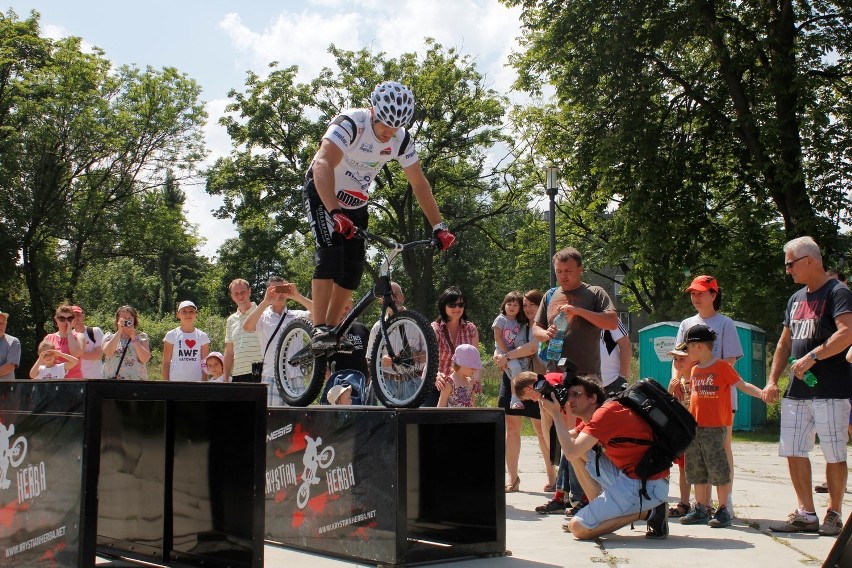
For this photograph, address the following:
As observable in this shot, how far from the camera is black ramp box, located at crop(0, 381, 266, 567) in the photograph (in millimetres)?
4086

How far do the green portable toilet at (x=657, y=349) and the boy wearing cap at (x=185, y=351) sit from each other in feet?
34.4

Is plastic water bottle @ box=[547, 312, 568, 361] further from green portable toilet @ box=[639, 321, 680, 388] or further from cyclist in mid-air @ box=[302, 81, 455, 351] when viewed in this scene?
green portable toilet @ box=[639, 321, 680, 388]

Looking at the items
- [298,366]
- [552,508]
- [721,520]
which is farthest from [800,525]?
[298,366]

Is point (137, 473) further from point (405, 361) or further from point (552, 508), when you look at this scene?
point (552, 508)

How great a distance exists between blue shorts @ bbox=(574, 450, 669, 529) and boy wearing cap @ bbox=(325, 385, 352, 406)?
2.07 metres

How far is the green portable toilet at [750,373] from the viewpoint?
16.8 m

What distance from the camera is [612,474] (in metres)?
6.11

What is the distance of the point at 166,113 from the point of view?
37.3 metres

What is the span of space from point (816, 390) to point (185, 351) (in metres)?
6.03

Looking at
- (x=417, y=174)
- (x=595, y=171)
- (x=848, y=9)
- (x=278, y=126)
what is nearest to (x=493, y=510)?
(x=417, y=174)

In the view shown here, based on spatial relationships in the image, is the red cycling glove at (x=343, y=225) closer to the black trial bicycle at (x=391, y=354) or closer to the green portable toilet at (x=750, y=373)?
the black trial bicycle at (x=391, y=354)

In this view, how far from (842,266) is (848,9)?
558cm

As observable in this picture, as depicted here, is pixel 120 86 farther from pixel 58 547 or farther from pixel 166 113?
pixel 58 547

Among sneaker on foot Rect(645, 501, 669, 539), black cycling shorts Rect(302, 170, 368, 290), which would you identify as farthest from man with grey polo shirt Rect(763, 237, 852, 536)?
black cycling shorts Rect(302, 170, 368, 290)
